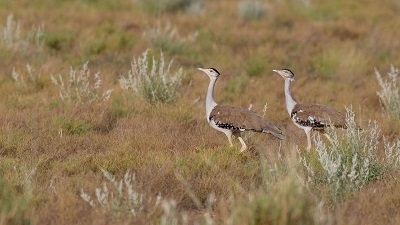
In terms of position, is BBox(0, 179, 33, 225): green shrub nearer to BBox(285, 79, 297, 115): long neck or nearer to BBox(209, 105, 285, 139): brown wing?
BBox(209, 105, 285, 139): brown wing

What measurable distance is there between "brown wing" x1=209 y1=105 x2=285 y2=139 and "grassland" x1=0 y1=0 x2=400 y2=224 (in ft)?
0.72

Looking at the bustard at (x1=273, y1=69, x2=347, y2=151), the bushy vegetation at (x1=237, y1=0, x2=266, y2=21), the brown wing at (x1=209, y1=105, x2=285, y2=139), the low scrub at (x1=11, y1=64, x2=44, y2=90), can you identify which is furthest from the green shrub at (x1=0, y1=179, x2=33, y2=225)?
the bushy vegetation at (x1=237, y1=0, x2=266, y2=21)

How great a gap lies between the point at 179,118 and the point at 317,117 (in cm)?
181

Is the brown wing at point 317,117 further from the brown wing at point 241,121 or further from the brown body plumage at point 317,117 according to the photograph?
the brown wing at point 241,121

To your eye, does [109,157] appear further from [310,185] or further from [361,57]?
[361,57]

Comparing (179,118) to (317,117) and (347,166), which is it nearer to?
(317,117)

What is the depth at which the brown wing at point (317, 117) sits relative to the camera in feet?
21.9

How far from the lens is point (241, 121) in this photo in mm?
6543

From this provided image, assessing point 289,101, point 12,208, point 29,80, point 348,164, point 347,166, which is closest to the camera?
point 12,208

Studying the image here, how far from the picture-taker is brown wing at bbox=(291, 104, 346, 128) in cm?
669

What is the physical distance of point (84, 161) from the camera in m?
6.07

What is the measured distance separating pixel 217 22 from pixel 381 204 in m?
10.6

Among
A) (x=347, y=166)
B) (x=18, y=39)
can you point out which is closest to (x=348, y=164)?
(x=347, y=166)

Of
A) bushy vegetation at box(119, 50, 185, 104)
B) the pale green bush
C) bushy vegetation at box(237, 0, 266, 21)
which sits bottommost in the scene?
bushy vegetation at box(237, 0, 266, 21)
